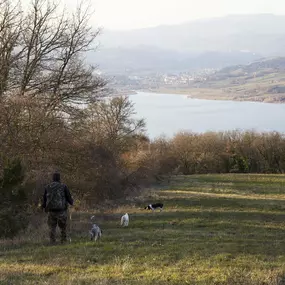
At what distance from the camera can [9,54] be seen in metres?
22.9

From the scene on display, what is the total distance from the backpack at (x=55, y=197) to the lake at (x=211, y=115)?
9024 cm

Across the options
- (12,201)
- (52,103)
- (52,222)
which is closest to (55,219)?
(52,222)

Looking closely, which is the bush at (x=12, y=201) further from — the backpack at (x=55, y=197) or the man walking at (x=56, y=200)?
the backpack at (x=55, y=197)

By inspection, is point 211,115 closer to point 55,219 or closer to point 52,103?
point 52,103

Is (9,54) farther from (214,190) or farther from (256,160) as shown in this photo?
(256,160)

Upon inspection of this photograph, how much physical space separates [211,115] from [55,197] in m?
133

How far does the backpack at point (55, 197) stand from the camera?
1108 centimetres

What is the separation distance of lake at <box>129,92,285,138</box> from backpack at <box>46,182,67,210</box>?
296 feet

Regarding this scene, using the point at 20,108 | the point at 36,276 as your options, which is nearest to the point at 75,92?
the point at 20,108

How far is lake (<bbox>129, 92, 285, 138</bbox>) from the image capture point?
112 m

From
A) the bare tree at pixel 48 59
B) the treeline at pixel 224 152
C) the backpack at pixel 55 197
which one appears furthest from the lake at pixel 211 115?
the backpack at pixel 55 197

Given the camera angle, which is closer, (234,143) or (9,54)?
(9,54)

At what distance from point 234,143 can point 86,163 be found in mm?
51066

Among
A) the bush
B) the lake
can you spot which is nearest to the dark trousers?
the bush
